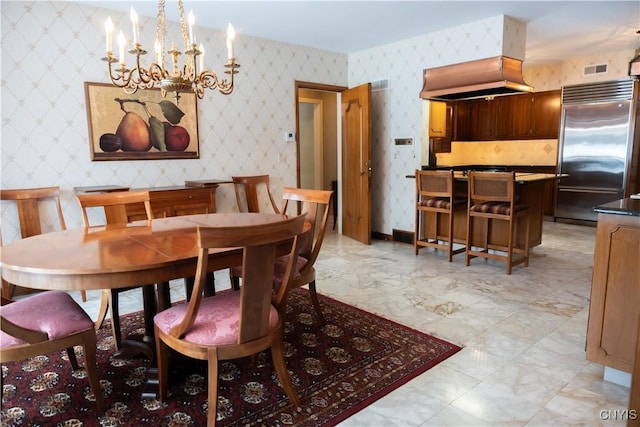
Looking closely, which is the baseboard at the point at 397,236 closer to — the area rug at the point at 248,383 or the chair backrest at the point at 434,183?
the chair backrest at the point at 434,183

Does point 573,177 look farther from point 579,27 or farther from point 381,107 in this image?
point 381,107

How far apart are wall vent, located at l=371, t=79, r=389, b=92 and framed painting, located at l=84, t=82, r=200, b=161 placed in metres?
2.44

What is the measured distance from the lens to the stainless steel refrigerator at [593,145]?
19.6 feet

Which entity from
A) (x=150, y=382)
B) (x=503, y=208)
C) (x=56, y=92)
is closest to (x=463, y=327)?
(x=503, y=208)

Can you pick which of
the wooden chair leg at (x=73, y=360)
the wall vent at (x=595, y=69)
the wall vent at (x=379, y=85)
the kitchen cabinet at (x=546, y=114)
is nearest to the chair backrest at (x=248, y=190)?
the wall vent at (x=379, y=85)

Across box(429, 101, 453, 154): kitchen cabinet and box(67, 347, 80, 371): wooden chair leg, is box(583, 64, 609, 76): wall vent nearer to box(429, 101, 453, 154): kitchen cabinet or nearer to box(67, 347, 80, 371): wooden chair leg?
box(429, 101, 453, 154): kitchen cabinet

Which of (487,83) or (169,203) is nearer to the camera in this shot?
(169,203)

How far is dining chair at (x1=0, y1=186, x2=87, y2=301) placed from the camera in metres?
3.41

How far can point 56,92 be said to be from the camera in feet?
12.2

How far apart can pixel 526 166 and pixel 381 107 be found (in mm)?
3241

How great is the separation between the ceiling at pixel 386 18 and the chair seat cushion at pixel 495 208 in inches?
75.7

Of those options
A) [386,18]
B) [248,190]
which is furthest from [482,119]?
[248,190]

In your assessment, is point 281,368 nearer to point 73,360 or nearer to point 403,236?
point 73,360

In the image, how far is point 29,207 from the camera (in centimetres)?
353
